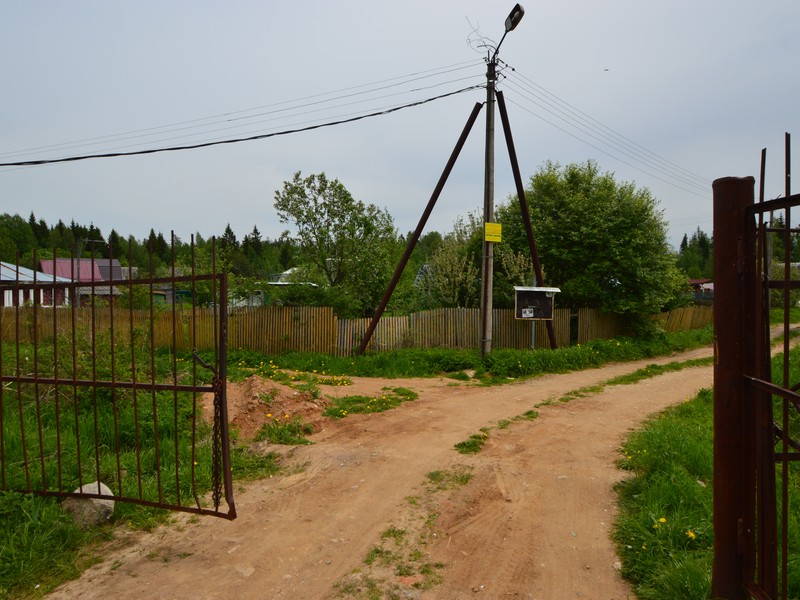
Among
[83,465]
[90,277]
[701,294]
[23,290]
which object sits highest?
[90,277]

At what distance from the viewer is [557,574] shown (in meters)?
3.58

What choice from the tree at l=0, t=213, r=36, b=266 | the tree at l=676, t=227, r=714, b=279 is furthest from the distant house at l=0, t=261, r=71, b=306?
the tree at l=676, t=227, r=714, b=279

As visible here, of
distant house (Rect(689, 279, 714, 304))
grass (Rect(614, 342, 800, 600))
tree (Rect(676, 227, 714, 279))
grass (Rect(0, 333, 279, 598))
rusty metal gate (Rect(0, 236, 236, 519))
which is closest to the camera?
grass (Rect(614, 342, 800, 600))

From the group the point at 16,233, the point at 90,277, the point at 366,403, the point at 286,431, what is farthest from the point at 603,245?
the point at 16,233

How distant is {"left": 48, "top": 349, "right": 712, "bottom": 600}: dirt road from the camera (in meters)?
3.47

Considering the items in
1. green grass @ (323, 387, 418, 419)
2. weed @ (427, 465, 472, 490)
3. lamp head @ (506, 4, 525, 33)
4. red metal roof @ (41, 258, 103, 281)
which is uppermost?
lamp head @ (506, 4, 525, 33)

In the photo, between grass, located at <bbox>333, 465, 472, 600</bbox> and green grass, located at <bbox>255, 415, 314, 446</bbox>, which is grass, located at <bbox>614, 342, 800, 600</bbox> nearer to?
grass, located at <bbox>333, 465, 472, 600</bbox>

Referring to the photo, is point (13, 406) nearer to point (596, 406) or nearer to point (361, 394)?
point (361, 394)

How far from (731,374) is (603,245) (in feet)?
49.6

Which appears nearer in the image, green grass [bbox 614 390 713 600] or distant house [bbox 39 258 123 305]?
green grass [bbox 614 390 713 600]

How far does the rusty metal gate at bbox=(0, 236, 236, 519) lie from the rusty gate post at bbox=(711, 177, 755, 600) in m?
2.97

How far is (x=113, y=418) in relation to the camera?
5.96 meters

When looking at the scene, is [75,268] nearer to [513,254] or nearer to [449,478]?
[449,478]

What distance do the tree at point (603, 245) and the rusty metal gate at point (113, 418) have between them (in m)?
12.4
